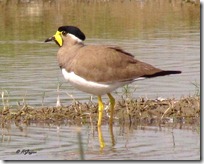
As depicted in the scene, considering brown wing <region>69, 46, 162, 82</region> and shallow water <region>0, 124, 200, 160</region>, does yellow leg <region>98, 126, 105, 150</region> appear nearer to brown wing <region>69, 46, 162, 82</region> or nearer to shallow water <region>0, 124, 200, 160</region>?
shallow water <region>0, 124, 200, 160</region>

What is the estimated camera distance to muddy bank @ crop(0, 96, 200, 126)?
10.0 metres

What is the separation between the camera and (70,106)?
10508 mm

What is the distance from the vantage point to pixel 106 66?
923 cm

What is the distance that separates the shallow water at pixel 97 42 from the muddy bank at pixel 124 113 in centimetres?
20

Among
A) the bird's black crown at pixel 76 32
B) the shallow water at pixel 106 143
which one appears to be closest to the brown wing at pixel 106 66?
the bird's black crown at pixel 76 32

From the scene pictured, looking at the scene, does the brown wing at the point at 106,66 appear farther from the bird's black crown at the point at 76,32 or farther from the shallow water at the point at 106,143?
the shallow water at the point at 106,143

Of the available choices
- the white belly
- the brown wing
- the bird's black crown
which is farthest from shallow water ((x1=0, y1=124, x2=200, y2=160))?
the bird's black crown

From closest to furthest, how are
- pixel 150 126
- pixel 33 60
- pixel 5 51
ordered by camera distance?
pixel 150 126
pixel 33 60
pixel 5 51

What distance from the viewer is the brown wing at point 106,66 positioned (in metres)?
9.14

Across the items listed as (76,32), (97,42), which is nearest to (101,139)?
(76,32)

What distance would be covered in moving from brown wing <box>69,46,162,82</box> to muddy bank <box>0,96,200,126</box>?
2.89ft

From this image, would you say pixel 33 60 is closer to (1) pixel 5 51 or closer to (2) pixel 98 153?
(1) pixel 5 51

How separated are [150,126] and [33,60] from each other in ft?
22.3

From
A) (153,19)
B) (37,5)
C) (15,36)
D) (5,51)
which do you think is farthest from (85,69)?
(37,5)
